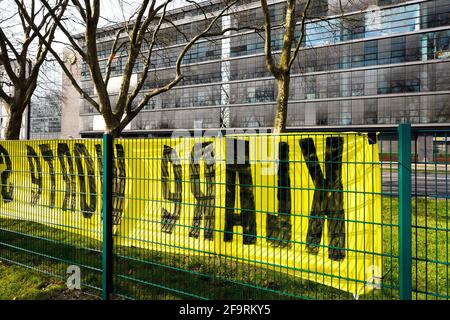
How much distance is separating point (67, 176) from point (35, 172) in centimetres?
77

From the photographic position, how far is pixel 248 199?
11.6 ft

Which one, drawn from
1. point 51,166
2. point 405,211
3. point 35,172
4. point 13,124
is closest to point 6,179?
point 35,172

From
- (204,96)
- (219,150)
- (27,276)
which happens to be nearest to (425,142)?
(219,150)

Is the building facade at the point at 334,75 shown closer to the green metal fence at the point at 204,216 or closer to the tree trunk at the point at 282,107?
the tree trunk at the point at 282,107

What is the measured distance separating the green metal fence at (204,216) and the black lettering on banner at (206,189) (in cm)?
2

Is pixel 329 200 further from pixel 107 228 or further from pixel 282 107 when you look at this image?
pixel 282 107

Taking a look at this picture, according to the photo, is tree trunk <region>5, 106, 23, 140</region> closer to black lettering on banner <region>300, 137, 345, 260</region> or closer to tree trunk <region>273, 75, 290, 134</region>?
tree trunk <region>273, 75, 290, 134</region>

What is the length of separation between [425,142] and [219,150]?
1851 millimetres

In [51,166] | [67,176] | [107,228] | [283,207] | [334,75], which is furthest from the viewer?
[334,75]

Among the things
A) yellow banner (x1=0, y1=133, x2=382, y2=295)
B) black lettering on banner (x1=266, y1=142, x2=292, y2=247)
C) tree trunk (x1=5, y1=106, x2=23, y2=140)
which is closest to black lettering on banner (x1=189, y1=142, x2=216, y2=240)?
yellow banner (x1=0, y1=133, x2=382, y2=295)

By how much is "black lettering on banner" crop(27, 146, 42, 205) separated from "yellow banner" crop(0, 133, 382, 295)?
0.47 m

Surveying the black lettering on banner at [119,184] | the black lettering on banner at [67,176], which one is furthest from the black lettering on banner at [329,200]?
the black lettering on banner at [67,176]

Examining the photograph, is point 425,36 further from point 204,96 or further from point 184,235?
point 184,235

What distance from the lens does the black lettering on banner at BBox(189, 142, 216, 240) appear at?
374cm
